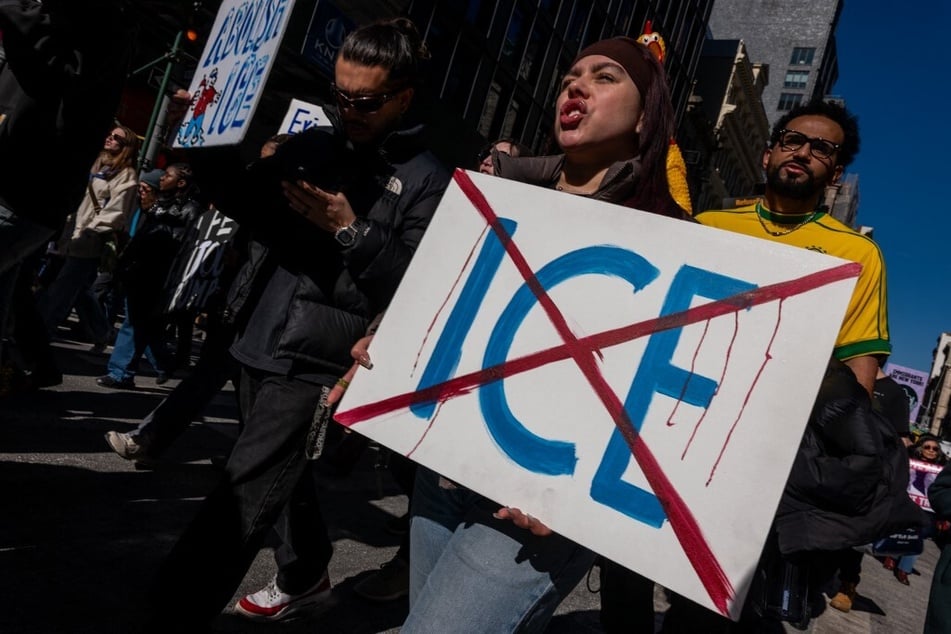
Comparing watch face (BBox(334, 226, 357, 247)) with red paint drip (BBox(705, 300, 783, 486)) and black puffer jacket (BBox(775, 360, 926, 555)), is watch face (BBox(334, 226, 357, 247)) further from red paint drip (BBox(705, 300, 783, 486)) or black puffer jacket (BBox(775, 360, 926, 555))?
black puffer jacket (BBox(775, 360, 926, 555))

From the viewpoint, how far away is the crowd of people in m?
1.47

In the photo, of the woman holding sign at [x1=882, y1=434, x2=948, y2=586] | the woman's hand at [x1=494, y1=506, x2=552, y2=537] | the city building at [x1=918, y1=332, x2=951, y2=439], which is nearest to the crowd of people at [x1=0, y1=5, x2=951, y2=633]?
the woman's hand at [x1=494, y1=506, x2=552, y2=537]

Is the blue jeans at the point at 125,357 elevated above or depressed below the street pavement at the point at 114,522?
above

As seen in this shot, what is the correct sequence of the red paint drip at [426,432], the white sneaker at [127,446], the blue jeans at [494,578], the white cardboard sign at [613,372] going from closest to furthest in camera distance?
the white cardboard sign at [613,372] < the blue jeans at [494,578] < the red paint drip at [426,432] < the white sneaker at [127,446]

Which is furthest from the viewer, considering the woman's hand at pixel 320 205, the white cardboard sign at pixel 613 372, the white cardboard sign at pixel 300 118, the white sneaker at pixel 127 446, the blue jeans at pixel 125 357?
the white cardboard sign at pixel 300 118

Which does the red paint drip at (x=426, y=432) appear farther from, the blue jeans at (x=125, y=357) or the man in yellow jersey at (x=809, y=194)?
the blue jeans at (x=125, y=357)

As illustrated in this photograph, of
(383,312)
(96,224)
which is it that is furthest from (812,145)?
(96,224)

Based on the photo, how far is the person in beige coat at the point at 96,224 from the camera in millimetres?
5574

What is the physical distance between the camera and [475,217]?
1.55 m

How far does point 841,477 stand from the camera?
1797 millimetres

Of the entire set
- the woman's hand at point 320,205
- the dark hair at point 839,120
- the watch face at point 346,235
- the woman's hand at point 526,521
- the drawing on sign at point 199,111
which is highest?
the dark hair at point 839,120

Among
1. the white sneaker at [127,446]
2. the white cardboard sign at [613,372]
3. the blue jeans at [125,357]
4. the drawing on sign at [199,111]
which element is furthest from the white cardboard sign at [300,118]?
the white cardboard sign at [613,372]

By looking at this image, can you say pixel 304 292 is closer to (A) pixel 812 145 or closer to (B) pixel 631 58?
(B) pixel 631 58

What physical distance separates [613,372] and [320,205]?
90cm
